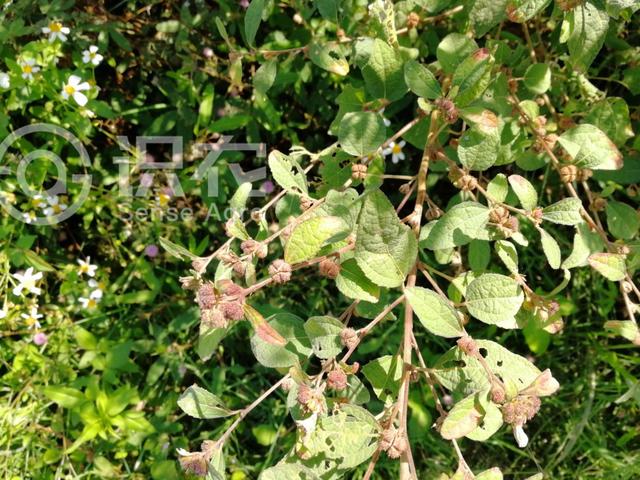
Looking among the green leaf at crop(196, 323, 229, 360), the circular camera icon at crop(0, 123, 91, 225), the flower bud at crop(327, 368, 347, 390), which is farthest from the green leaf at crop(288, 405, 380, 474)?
the circular camera icon at crop(0, 123, 91, 225)

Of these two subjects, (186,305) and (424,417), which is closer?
(424,417)

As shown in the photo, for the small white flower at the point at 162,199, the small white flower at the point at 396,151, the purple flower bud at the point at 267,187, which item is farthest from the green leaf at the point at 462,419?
the small white flower at the point at 162,199

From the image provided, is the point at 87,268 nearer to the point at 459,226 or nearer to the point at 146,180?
the point at 146,180

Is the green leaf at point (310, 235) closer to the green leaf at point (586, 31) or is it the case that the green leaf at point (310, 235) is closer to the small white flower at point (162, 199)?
the green leaf at point (586, 31)

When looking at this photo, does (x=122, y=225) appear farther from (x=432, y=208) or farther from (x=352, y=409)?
(x=352, y=409)

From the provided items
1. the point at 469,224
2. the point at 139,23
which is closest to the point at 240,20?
the point at 139,23

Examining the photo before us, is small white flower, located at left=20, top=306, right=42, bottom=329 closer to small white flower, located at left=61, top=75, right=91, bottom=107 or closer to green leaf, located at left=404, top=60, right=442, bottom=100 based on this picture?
small white flower, located at left=61, top=75, right=91, bottom=107
